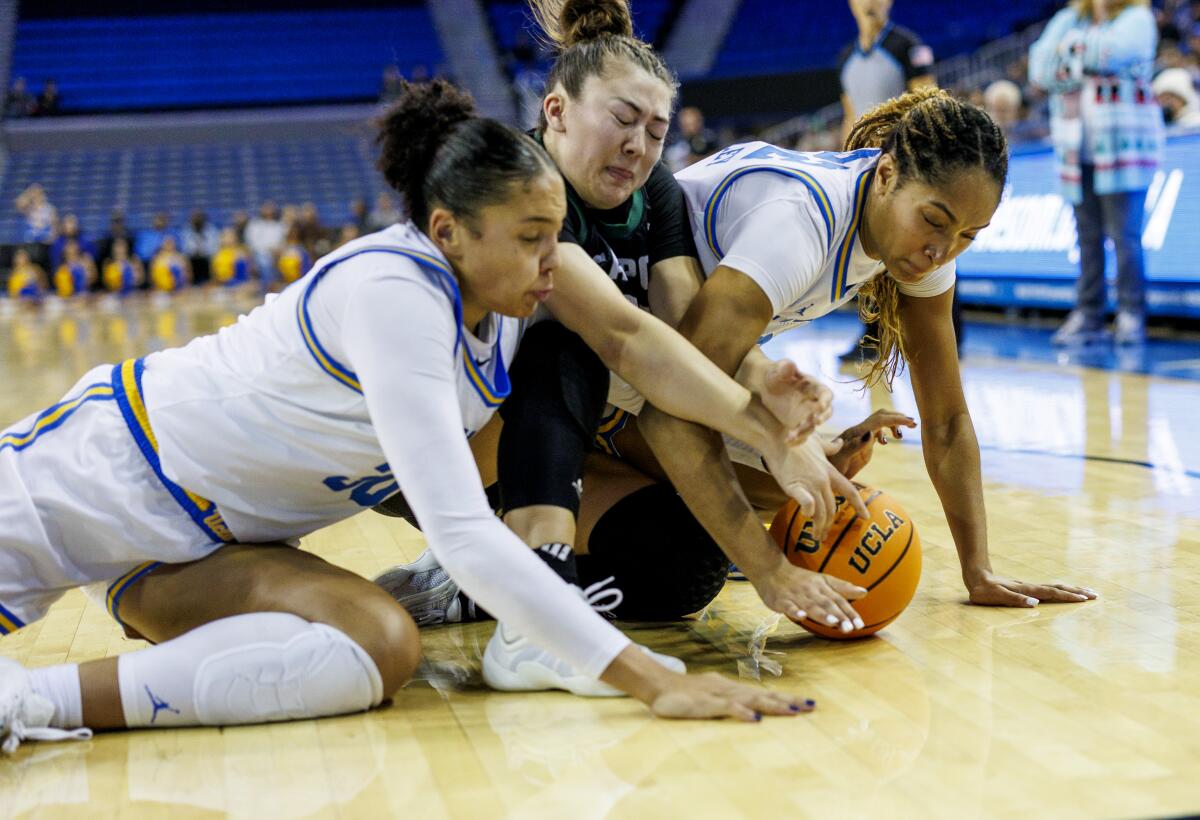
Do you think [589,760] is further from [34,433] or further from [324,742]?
[34,433]

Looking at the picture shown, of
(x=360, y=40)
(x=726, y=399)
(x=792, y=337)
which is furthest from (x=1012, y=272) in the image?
(x=360, y=40)

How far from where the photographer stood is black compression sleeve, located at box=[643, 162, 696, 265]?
104 inches

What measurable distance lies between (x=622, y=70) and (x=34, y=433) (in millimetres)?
1264

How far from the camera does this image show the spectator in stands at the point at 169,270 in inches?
782

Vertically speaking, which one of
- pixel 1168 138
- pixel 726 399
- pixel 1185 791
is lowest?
pixel 1185 791

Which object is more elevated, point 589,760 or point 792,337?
point 792,337

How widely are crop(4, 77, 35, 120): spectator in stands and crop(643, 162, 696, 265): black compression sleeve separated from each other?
78.5 ft

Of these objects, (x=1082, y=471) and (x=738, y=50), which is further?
(x=738, y=50)

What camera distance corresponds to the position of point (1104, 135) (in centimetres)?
709

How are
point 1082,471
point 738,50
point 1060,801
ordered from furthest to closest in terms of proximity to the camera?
1. point 738,50
2. point 1082,471
3. point 1060,801

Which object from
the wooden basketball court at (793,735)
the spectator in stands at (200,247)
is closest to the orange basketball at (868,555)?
the wooden basketball court at (793,735)

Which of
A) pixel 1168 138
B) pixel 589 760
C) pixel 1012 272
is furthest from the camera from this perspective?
pixel 1012 272

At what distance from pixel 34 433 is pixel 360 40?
25.4 meters

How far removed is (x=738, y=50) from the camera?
77.0ft
